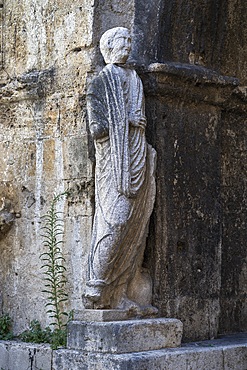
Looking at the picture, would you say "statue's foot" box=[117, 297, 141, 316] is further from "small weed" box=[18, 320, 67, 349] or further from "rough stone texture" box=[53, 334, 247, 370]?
"small weed" box=[18, 320, 67, 349]

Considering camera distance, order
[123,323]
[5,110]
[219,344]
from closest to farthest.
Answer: [123,323], [219,344], [5,110]

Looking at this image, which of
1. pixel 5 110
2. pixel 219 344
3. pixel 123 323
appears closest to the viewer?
pixel 123 323

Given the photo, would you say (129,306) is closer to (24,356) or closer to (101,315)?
(101,315)

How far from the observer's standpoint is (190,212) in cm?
874

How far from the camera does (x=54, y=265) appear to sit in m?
8.59

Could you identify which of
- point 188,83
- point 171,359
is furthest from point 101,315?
point 188,83

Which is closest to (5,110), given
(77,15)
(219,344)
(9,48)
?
(9,48)

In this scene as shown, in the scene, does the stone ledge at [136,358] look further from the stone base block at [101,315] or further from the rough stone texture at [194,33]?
the rough stone texture at [194,33]

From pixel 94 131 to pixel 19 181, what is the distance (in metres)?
1.24

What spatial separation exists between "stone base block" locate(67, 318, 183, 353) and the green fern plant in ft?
1.47

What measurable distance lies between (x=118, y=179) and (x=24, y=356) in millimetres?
1680

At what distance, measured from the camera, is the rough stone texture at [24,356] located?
8242mm

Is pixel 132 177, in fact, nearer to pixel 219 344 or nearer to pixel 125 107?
pixel 125 107

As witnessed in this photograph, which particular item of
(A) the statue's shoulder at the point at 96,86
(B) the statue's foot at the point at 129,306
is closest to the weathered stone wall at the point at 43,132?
(A) the statue's shoulder at the point at 96,86
